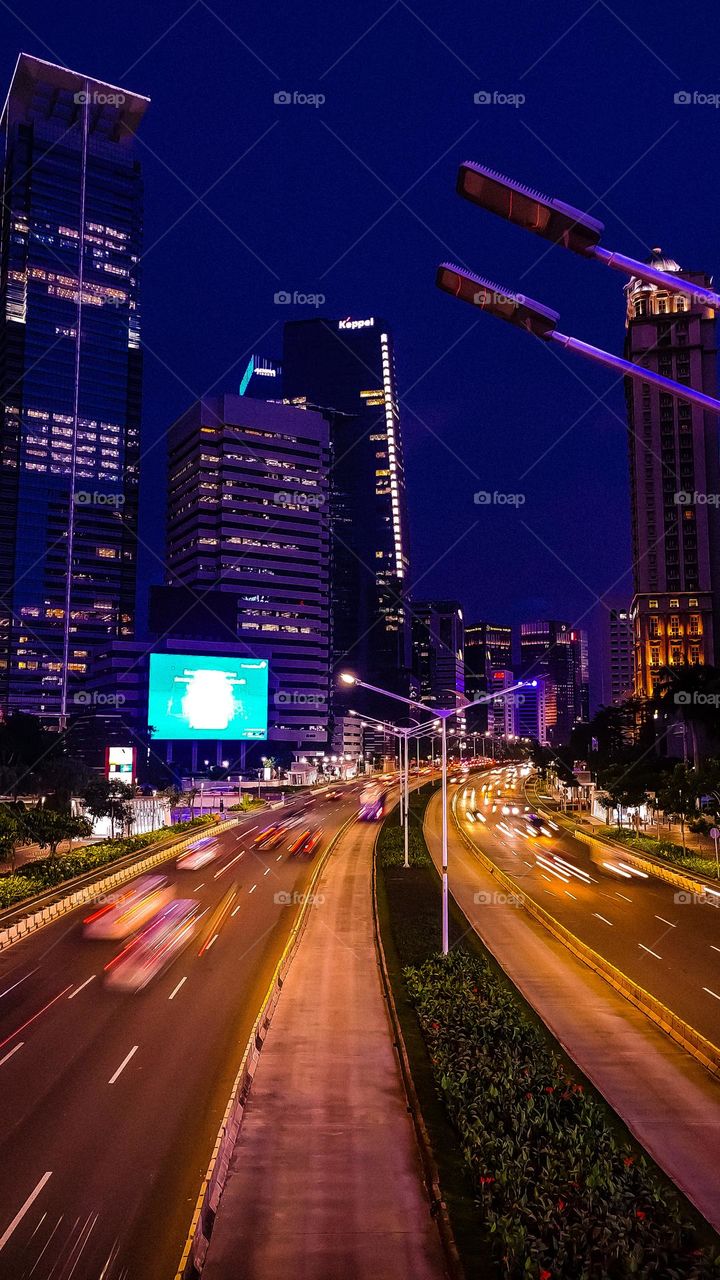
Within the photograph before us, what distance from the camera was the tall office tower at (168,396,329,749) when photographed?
18925cm

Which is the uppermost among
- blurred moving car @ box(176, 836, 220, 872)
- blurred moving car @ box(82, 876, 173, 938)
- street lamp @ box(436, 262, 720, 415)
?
street lamp @ box(436, 262, 720, 415)

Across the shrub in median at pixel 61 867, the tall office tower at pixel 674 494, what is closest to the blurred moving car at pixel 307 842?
the shrub in median at pixel 61 867

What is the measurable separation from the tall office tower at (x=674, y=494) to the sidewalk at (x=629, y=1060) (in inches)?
5513

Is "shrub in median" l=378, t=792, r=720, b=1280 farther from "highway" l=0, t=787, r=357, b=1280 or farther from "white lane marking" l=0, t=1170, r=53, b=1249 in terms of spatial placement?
"white lane marking" l=0, t=1170, r=53, b=1249

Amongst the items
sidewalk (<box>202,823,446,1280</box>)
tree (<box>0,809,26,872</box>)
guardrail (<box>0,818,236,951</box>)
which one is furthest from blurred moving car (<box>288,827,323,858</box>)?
sidewalk (<box>202,823,446,1280</box>)

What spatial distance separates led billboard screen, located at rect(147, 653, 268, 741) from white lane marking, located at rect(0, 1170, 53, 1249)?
122822 millimetres

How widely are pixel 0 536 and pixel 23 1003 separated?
191 metres

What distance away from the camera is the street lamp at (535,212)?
6.93 meters

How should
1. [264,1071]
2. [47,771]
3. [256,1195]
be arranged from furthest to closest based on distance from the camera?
[47,771]
[264,1071]
[256,1195]

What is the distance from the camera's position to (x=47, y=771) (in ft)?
256

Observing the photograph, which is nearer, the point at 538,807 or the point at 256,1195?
the point at 256,1195

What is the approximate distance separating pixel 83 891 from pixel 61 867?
18.7 ft

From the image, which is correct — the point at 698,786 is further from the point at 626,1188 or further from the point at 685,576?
the point at 685,576

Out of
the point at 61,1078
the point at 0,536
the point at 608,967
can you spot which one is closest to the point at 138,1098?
the point at 61,1078
